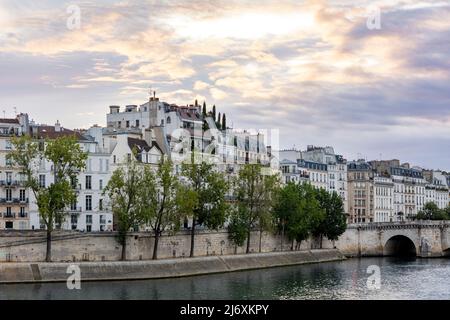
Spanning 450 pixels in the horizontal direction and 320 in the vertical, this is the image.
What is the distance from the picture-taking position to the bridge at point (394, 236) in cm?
11119

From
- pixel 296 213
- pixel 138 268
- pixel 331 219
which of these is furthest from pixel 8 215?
pixel 331 219

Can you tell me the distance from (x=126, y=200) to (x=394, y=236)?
49.1 meters

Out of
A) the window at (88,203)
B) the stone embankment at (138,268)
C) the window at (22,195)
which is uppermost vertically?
the window at (22,195)

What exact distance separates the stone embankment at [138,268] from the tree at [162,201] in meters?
3.10

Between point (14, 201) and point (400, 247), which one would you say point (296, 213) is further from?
point (14, 201)

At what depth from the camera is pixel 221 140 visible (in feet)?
357

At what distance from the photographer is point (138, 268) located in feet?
237

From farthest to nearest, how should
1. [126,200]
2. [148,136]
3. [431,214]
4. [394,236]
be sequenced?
[431,214]
[394,236]
[148,136]
[126,200]

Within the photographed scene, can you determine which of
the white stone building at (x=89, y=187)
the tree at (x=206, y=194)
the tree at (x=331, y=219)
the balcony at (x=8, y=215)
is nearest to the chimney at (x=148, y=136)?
the white stone building at (x=89, y=187)

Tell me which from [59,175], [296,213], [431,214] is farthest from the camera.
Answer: [431,214]

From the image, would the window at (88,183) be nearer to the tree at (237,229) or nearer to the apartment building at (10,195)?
the apartment building at (10,195)
